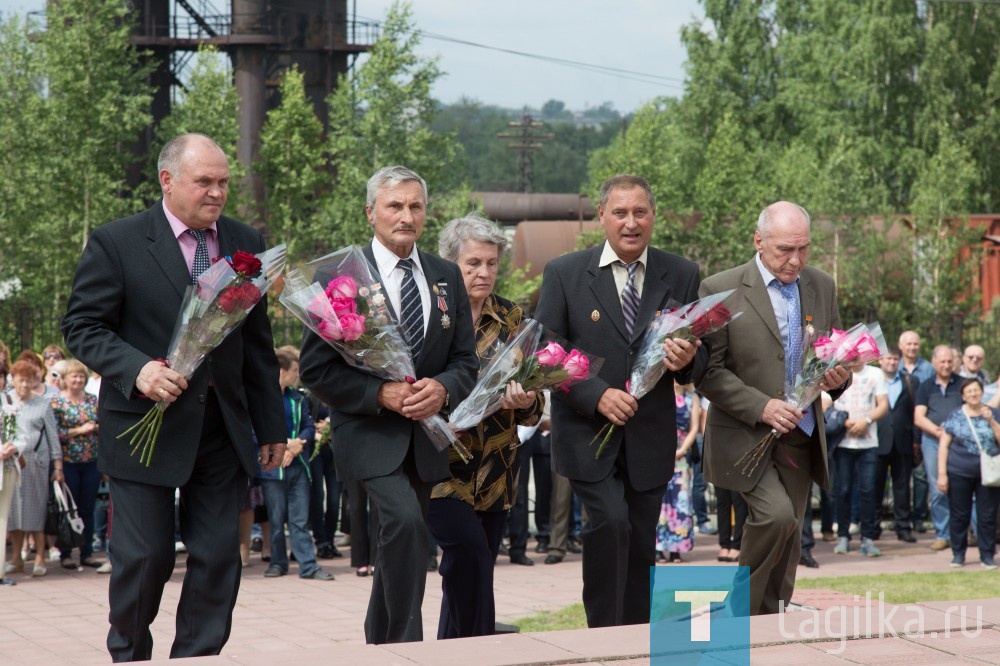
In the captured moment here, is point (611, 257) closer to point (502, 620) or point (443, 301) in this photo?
point (443, 301)

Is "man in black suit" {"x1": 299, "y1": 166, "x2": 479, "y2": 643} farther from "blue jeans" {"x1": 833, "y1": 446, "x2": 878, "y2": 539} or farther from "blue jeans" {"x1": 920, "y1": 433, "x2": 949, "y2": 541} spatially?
"blue jeans" {"x1": 920, "y1": 433, "x2": 949, "y2": 541}

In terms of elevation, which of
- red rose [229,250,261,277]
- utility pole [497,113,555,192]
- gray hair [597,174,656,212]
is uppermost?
utility pole [497,113,555,192]

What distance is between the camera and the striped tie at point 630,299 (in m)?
6.08

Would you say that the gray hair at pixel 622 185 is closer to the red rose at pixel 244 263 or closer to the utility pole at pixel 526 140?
the red rose at pixel 244 263

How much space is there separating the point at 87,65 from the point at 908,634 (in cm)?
2310

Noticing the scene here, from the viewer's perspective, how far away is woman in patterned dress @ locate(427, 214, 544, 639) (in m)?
5.85

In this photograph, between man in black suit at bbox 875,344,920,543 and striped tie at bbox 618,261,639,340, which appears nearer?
striped tie at bbox 618,261,639,340

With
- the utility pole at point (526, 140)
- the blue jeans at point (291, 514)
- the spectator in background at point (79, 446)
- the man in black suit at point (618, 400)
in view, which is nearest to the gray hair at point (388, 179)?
the man in black suit at point (618, 400)

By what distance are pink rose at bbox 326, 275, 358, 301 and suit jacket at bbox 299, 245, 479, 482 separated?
230 millimetres

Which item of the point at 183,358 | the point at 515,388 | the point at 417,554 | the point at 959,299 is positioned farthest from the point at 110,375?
the point at 959,299

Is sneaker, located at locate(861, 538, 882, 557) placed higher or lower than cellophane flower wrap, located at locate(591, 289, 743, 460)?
lower

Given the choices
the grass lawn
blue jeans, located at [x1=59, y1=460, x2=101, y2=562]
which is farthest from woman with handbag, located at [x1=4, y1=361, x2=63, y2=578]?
the grass lawn

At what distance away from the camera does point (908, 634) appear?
4.79 m

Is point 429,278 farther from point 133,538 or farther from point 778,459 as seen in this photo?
point 778,459
